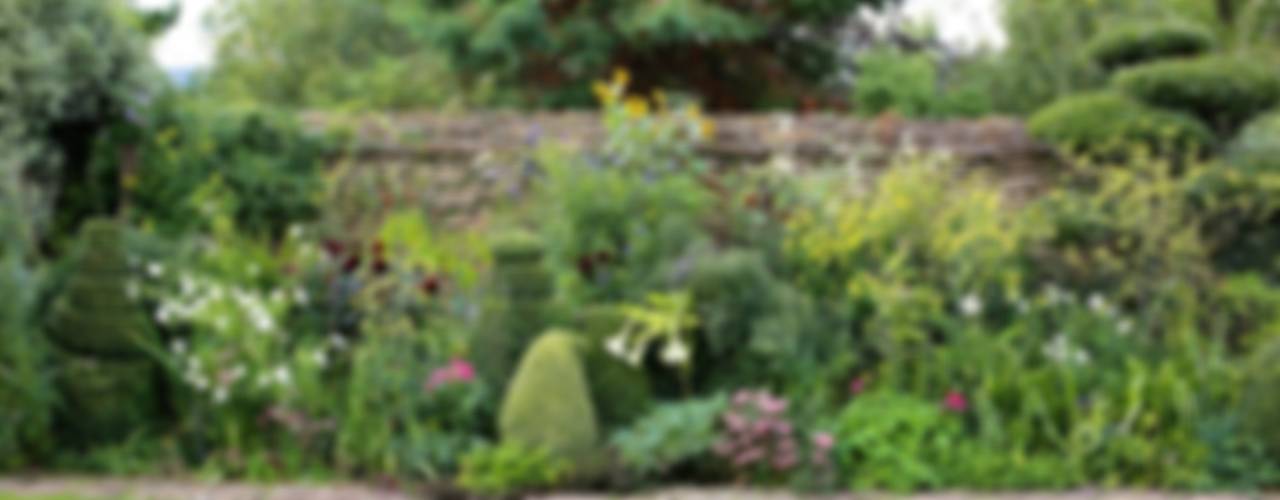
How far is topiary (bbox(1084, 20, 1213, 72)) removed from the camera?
830 cm

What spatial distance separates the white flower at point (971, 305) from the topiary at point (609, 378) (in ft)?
5.32

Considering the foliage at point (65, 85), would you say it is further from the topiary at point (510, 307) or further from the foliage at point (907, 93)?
the foliage at point (907, 93)

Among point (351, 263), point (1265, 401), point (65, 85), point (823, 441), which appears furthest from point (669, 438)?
point (65, 85)

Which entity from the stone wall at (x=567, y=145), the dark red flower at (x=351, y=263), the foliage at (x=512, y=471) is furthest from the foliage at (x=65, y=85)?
the foliage at (x=512, y=471)

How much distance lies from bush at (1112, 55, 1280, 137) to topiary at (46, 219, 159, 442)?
18.7 feet

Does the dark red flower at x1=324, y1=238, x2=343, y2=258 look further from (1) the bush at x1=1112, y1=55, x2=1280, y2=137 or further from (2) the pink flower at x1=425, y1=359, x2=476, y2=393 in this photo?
(1) the bush at x1=1112, y1=55, x2=1280, y2=137

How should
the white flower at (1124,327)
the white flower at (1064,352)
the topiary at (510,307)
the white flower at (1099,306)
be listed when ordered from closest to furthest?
the topiary at (510,307) → the white flower at (1064,352) → the white flower at (1124,327) → the white flower at (1099,306)

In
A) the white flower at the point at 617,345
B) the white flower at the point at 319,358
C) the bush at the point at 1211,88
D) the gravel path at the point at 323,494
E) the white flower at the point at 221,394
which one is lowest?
the gravel path at the point at 323,494

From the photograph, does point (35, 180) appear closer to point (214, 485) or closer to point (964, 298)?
point (214, 485)

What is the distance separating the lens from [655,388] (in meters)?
6.52

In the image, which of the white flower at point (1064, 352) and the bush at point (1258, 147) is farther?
the bush at point (1258, 147)

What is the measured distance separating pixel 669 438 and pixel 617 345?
Answer: 488mm

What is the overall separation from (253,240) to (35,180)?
1.18 meters

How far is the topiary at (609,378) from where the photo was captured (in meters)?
6.09
